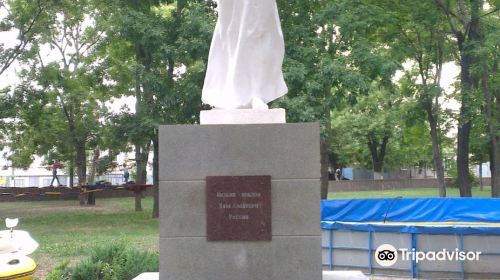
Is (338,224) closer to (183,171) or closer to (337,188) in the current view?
(183,171)

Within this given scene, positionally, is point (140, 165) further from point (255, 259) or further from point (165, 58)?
point (255, 259)

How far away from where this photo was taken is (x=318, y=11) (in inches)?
820

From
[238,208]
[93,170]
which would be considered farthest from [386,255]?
[93,170]

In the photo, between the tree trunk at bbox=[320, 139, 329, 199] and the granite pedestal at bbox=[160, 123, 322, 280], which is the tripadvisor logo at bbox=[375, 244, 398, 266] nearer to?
the granite pedestal at bbox=[160, 123, 322, 280]

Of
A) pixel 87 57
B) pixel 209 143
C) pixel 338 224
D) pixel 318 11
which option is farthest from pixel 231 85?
pixel 87 57

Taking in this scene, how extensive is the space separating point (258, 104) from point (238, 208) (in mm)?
1191

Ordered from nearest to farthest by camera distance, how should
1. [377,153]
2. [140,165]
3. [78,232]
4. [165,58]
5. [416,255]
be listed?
[416,255], [78,232], [165,58], [140,165], [377,153]

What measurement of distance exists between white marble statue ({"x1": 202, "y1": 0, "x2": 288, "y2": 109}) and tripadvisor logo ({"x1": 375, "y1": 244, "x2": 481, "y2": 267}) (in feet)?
23.2

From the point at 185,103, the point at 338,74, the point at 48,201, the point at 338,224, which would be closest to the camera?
the point at 338,224

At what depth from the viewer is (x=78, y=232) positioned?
1958cm

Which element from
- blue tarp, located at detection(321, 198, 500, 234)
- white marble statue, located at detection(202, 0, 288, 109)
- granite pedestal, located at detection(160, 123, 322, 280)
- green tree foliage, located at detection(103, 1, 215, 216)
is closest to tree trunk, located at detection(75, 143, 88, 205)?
green tree foliage, located at detection(103, 1, 215, 216)

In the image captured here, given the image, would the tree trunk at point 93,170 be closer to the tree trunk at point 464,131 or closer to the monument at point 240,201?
the tree trunk at point 464,131

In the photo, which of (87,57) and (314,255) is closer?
(314,255)

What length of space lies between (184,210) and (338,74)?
11801 mm
